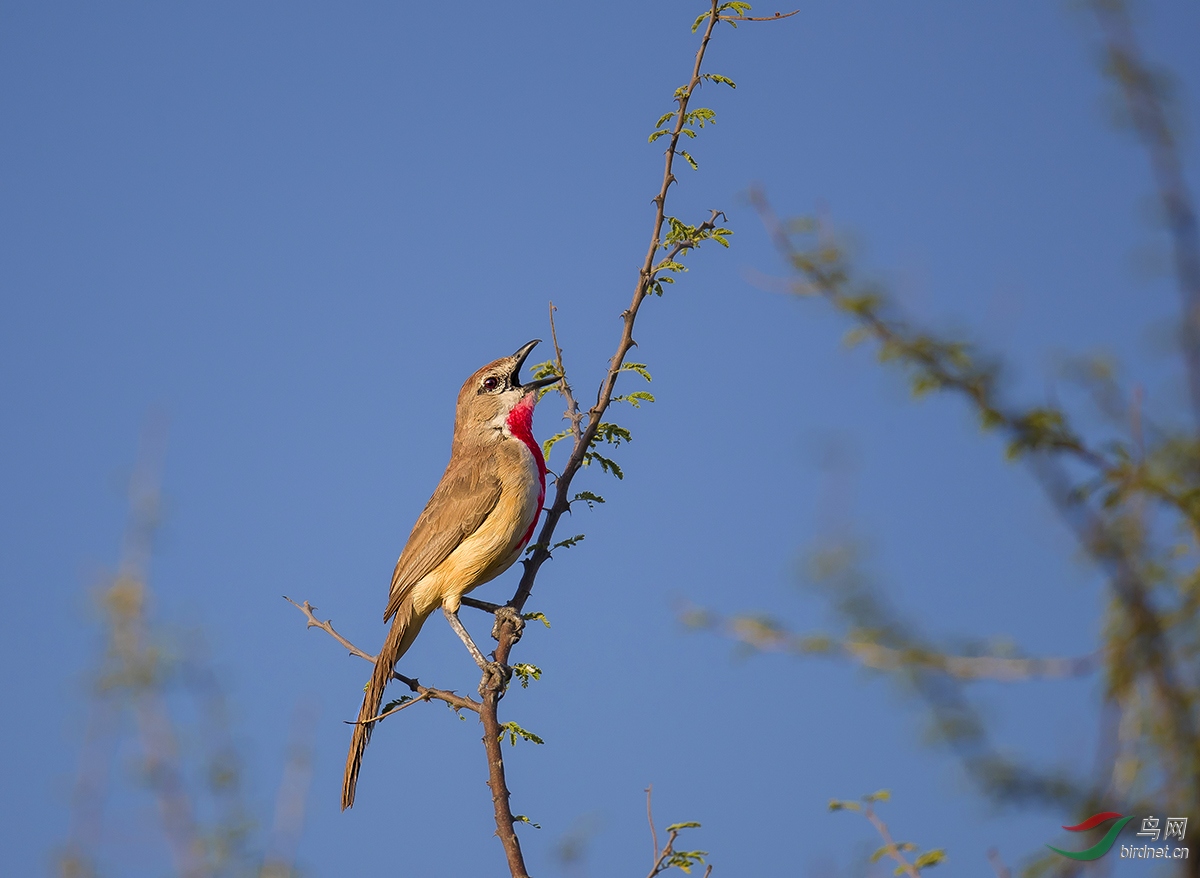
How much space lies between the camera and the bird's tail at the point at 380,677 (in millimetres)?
5934

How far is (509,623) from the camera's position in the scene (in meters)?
6.09

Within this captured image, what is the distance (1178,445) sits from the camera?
6.06ft

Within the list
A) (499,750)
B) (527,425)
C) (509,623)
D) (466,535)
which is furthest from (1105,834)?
(527,425)

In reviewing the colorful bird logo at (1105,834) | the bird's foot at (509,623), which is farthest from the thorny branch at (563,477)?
the colorful bird logo at (1105,834)

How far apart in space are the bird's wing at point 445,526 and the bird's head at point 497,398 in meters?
0.58

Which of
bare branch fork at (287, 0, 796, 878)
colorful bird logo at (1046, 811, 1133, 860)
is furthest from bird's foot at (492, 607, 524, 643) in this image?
colorful bird logo at (1046, 811, 1133, 860)

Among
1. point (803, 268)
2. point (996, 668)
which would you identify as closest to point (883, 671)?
point (996, 668)

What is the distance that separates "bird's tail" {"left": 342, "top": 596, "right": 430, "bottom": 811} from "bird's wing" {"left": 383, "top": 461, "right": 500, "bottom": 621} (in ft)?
0.49

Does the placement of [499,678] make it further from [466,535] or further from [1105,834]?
[1105,834]

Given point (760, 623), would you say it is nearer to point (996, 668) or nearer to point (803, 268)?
point (996, 668)

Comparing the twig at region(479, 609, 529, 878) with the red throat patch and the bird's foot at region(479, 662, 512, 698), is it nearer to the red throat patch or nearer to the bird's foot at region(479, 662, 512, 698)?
the bird's foot at region(479, 662, 512, 698)

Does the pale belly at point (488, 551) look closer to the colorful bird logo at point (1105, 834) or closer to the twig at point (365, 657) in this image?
the twig at point (365, 657)

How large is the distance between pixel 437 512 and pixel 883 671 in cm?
535

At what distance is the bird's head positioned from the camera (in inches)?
303
